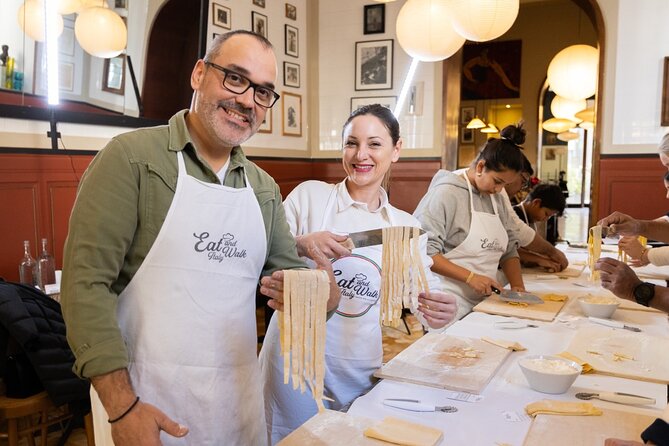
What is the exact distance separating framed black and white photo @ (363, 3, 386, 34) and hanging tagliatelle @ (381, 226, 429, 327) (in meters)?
5.47

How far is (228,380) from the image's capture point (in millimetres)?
1450

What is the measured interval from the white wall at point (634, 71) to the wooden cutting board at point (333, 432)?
229 inches

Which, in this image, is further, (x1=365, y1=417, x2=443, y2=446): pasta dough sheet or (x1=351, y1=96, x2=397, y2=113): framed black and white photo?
(x1=351, y1=96, x2=397, y2=113): framed black and white photo

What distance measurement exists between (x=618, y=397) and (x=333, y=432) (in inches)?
32.2

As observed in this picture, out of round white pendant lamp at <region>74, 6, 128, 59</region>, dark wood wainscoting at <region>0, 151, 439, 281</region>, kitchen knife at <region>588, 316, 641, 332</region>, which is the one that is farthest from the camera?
round white pendant lamp at <region>74, 6, 128, 59</region>

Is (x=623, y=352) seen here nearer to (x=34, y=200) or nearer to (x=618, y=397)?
(x=618, y=397)

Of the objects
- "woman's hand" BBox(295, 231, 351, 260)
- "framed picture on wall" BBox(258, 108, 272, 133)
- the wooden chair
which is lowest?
the wooden chair

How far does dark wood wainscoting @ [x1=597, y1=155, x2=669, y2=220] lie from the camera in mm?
5961

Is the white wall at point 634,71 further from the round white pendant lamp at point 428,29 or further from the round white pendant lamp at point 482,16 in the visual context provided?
the round white pendant lamp at point 482,16

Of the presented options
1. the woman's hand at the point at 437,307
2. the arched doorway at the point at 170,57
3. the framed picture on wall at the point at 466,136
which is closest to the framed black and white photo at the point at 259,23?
the arched doorway at the point at 170,57

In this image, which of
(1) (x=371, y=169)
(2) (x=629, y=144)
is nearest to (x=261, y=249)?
(1) (x=371, y=169)

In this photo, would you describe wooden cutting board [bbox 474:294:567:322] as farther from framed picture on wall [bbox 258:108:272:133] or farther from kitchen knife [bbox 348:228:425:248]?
framed picture on wall [bbox 258:108:272:133]

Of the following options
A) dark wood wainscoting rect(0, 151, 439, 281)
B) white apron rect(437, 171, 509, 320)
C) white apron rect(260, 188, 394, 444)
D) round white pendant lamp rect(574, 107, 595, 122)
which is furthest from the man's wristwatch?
round white pendant lamp rect(574, 107, 595, 122)

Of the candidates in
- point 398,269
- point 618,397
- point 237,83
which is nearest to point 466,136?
point 398,269
